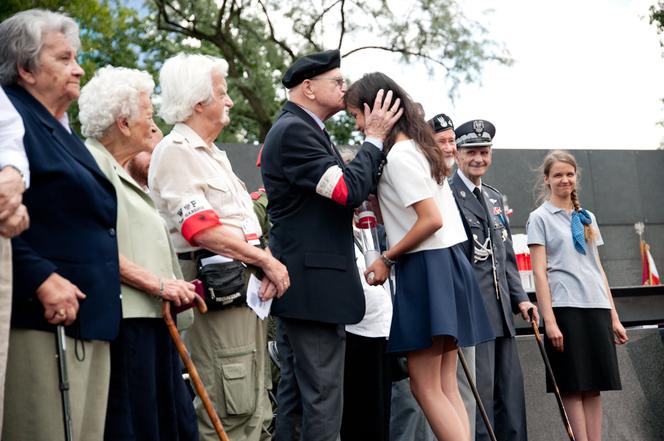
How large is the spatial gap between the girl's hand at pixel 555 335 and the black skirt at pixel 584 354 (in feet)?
0.15

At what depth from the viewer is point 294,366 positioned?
13.0 ft

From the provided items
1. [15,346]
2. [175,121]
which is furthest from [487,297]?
[15,346]

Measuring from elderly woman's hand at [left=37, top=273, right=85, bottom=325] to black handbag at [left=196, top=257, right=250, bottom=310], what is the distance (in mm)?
1011

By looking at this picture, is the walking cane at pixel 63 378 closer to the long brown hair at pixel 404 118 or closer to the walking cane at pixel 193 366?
the walking cane at pixel 193 366

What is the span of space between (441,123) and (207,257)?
2242 mm

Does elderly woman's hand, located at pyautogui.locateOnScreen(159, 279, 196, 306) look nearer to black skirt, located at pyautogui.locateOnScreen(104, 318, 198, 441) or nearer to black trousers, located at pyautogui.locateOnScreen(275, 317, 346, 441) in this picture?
black skirt, located at pyautogui.locateOnScreen(104, 318, 198, 441)

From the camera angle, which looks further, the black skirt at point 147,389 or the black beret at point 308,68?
the black beret at point 308,68

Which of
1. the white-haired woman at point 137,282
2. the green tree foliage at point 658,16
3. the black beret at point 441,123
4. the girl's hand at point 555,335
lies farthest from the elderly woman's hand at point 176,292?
the green tree foliage at point 658,16

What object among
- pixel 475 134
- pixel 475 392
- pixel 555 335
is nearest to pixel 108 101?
pixel 475 392

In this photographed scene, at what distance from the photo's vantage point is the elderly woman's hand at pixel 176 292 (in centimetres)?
336

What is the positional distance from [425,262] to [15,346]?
1895mm

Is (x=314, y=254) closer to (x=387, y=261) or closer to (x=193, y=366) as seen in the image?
(x=387, y=261)

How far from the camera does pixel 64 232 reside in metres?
2.94

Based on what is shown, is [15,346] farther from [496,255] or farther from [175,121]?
[496,255]
